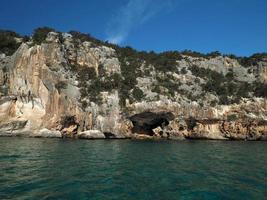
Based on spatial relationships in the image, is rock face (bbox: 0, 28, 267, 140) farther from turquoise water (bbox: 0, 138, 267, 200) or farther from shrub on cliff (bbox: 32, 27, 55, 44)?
turquoise water (bbox: 0, 138, 267, 200)

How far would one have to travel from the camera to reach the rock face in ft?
149

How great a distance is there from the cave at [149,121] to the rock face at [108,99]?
0.16m

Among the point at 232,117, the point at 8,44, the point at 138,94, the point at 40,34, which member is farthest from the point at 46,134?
the point at 232,117

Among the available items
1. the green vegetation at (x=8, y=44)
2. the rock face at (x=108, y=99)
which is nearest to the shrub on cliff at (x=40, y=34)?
the rock face at (x=108, y=99)

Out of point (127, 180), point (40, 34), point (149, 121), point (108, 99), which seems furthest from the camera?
point (40, 34)

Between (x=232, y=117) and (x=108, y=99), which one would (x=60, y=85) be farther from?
(x=232, y=117)

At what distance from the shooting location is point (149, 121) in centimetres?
4894

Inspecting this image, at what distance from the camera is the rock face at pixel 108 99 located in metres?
45.4

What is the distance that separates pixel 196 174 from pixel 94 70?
4163 centimetres

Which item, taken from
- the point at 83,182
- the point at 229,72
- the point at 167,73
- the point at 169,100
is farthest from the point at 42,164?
the point at 229,72

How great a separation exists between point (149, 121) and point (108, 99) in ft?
24.6

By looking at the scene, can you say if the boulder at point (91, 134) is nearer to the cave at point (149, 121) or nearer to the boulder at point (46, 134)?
the boulder at point (46, 134)

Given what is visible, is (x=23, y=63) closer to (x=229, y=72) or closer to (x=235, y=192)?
(x=229, y=72)

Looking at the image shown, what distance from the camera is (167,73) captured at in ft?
190
